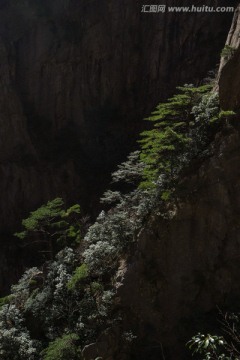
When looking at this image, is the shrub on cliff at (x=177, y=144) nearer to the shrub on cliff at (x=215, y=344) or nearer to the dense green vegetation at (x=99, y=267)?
the dense green vegetation at (x=99, y=267)

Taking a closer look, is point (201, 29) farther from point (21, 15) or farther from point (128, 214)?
point (128, 214)

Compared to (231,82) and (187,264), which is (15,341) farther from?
(231,82)

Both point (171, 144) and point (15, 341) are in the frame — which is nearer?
point (15, 341)

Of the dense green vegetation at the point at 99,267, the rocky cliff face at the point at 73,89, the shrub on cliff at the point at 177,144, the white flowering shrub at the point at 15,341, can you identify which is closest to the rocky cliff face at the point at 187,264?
the dense green vegetation at the point at 99,267

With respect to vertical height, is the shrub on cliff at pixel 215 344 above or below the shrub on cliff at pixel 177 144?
below

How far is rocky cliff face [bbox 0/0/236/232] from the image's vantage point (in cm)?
2634

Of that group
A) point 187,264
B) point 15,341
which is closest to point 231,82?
point 187,264

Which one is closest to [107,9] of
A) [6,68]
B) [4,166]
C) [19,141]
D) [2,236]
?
[6,68]

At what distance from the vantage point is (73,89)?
2741cm

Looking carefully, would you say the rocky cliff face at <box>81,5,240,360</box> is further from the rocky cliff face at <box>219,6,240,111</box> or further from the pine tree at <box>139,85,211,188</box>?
the pine tree at <box>139,85,211,188</box>

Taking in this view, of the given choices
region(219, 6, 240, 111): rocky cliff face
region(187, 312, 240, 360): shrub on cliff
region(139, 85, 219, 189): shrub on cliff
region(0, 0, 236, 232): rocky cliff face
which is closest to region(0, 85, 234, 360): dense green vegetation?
region(139, 85, 219, 189): shrub on cliff

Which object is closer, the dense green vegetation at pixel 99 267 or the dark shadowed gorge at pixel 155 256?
the dark shadowed gorge at pixel 155 256

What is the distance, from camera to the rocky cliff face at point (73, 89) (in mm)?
26344

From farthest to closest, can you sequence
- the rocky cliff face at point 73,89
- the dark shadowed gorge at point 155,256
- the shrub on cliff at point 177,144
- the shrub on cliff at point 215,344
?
the rocky cliff face at point 73,89 < the shrub on cliff at point 177,144 < the dark shadowed gorge at point 155,256 < the shrub on cliff at point 215,344
